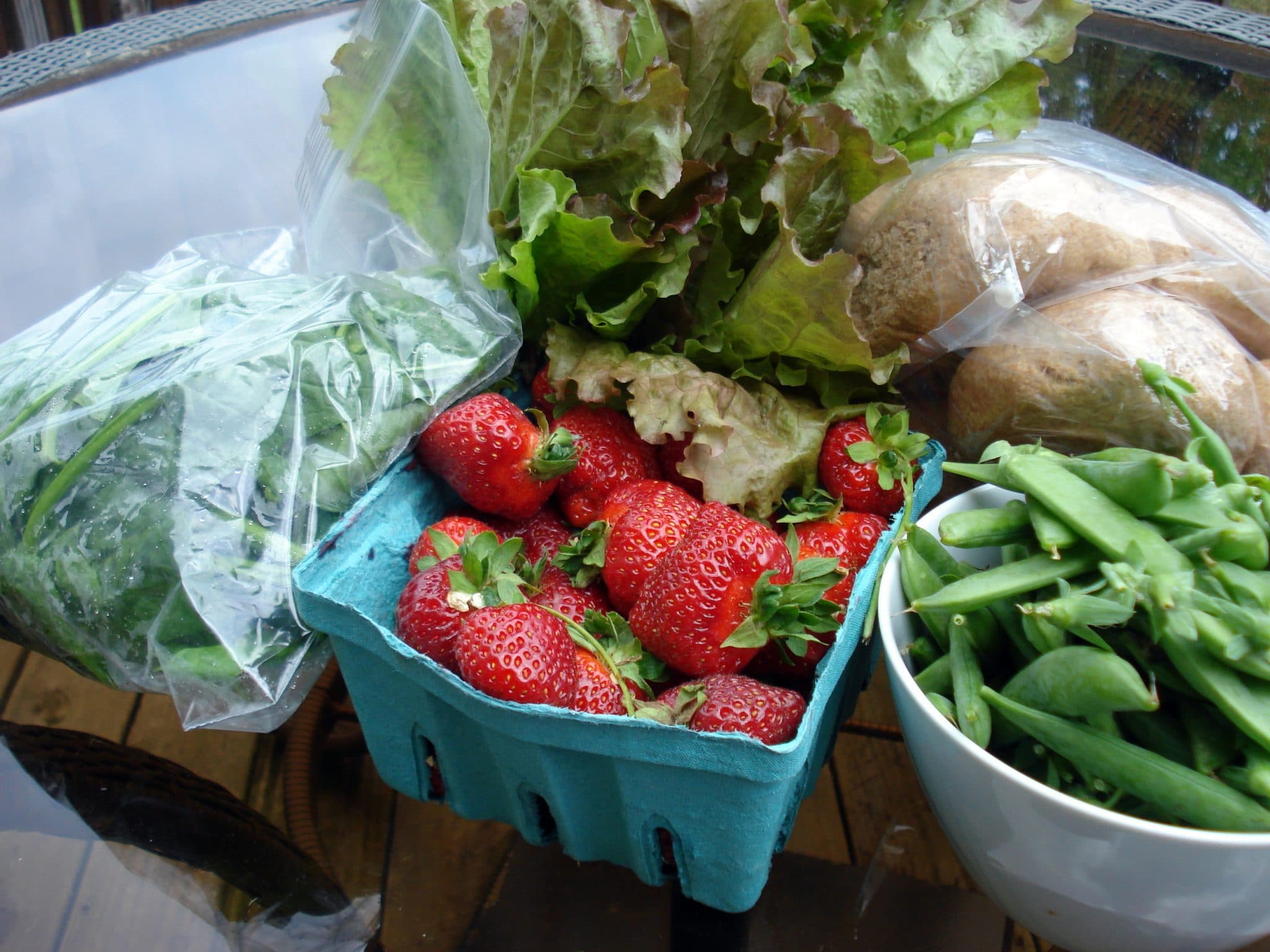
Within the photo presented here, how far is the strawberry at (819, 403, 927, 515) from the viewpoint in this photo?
74cm

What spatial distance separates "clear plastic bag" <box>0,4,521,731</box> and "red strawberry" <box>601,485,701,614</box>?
0.65 feet

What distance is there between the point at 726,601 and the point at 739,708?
7cm

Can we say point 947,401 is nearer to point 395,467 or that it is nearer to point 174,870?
point 395,467

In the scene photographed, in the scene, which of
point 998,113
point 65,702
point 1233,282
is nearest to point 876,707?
point 1233,282

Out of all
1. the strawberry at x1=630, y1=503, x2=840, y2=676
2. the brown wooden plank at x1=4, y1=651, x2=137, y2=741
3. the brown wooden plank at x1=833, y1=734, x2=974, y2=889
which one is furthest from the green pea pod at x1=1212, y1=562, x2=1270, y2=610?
the brown wooden plank at x1=4, y1=651, x2=137, y2=741

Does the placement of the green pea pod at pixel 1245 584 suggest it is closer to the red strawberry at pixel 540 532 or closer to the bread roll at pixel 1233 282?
the bread roll at pixel 1233 282

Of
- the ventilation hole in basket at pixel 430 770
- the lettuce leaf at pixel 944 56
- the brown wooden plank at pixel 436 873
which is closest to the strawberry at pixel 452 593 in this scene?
the ventilation hole in basket at pixel 430 770

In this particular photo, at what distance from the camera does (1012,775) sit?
51cm

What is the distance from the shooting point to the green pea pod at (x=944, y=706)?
1.88ft

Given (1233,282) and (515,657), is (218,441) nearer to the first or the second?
(515,657)

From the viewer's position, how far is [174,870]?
71cm

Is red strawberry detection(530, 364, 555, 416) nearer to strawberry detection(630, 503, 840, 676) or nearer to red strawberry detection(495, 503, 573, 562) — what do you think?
red strawberry detection(495, 503, 573, 562)

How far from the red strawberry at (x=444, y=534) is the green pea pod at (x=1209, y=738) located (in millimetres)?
458

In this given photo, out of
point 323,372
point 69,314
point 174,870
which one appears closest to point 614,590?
point 323,372
